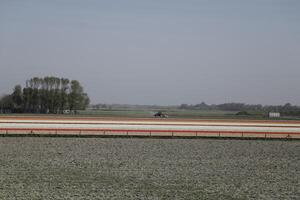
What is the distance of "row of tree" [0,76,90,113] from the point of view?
92688 millimetres

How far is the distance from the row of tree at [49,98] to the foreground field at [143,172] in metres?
67.0

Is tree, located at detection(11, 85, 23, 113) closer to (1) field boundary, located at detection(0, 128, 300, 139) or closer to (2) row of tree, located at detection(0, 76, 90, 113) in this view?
(2) row of tree, located at detection(0, 76, 90, 113)

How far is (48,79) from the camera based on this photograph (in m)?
97.9

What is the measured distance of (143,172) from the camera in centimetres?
1644

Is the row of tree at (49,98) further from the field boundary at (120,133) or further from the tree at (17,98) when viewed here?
the field boundary at (120,133)

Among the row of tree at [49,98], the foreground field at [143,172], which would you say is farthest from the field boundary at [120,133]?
the row of tree at [49,98]

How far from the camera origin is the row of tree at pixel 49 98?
92.7 meters

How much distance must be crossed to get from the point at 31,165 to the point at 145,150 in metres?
7.33

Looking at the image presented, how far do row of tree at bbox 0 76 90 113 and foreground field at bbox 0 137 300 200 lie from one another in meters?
67.0

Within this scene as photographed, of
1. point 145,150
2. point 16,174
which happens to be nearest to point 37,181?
point 16,174

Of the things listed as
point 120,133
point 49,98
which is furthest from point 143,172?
point 49,98

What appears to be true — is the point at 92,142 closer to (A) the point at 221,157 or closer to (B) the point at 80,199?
(A) the point at 221,157

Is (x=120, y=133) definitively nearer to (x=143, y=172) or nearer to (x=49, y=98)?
(x=143, y=172)

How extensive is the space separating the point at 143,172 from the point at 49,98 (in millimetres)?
79180
